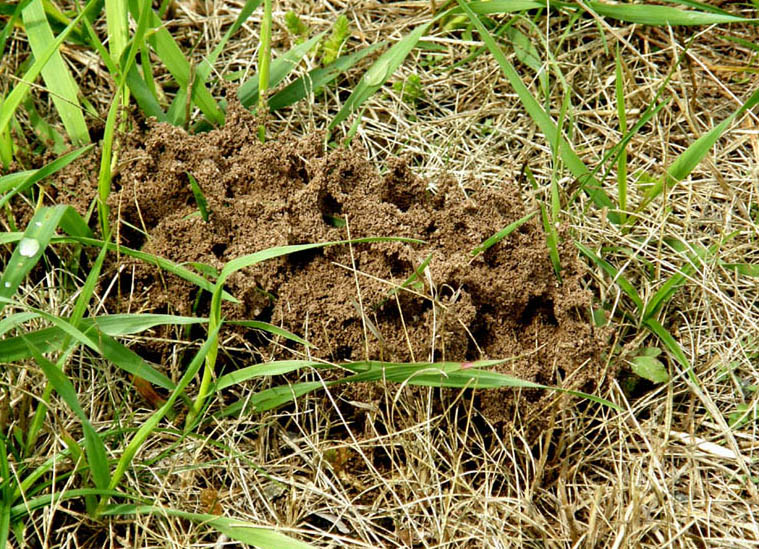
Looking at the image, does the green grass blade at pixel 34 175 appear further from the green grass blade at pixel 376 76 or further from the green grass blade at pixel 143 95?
the green grass blade at pixel 376 76

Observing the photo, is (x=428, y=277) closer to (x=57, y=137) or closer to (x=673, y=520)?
(x=673, y=520)

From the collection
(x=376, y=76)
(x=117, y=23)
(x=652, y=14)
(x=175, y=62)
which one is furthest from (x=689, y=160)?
(x=117, y=23)

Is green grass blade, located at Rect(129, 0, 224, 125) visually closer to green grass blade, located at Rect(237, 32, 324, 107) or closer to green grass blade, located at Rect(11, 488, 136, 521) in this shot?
green grass blade, located at Rect(237, 32, 324, 107)

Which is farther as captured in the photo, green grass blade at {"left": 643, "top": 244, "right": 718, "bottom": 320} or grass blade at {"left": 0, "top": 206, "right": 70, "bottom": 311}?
green grass blade at {"left": 643, "top": 244, "right": 718, "bottom": 320}

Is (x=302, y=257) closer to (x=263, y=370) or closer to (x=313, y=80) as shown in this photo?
(x=263, y=370)

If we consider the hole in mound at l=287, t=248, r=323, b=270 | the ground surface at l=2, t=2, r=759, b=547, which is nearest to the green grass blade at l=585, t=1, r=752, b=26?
the ground surface at l=2, t=2, r=759, b=547

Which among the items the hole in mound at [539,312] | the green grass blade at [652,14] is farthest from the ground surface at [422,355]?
the green grass blade at [652,14]

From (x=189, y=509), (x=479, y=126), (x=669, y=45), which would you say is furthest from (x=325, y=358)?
(x=669, y=45)
